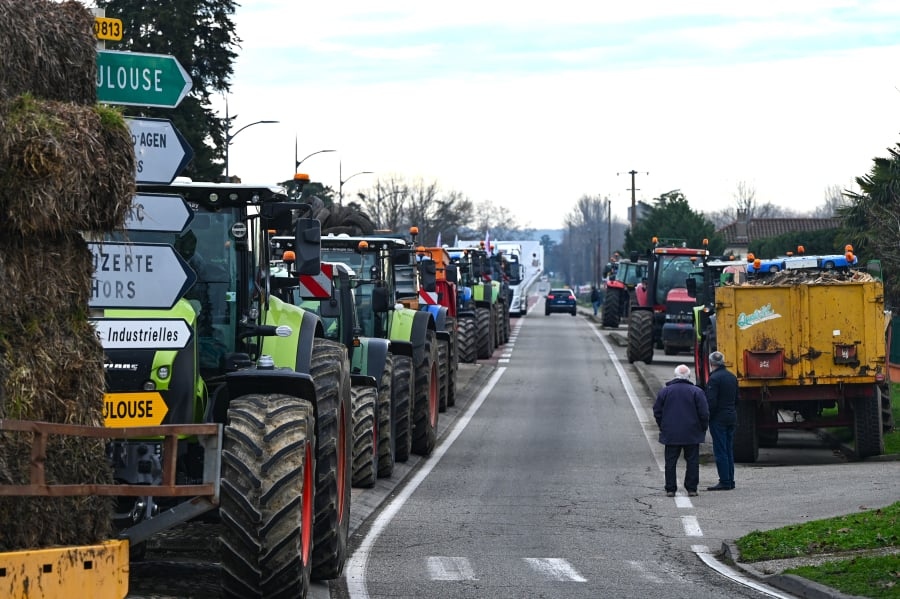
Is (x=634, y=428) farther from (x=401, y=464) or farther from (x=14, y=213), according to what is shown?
(x=14, y=213)

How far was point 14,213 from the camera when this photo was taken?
6.79 m

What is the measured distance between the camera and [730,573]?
39.7 feet

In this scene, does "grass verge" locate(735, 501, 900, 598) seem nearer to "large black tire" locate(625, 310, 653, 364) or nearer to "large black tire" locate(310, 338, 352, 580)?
"large black tire" locate(310, 338, 352, 580)

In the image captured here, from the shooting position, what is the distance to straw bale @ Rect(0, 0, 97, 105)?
6941mm

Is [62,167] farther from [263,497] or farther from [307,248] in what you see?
[307,248]

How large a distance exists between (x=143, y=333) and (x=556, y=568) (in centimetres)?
438

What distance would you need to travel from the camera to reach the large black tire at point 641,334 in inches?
1507

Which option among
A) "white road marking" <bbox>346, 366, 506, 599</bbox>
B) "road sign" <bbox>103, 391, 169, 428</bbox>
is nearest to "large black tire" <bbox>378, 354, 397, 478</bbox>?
"white road marking" <bbox>346, 366, 506, 599</bbox>

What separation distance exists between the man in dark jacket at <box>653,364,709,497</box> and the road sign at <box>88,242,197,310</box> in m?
9.64

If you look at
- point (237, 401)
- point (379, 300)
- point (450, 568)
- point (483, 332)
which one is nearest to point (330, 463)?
point (237, 401)

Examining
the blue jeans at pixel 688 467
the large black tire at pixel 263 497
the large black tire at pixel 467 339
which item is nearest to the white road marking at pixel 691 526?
the blue jeans at pixel 688 467

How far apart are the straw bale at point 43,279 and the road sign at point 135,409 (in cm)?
196

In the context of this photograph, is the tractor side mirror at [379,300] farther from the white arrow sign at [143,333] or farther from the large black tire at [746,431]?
the white arrow sign at [143,333]

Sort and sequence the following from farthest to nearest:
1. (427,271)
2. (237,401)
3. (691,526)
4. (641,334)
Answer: (641,334) → (427,271) → (691,526) → (237,401)
